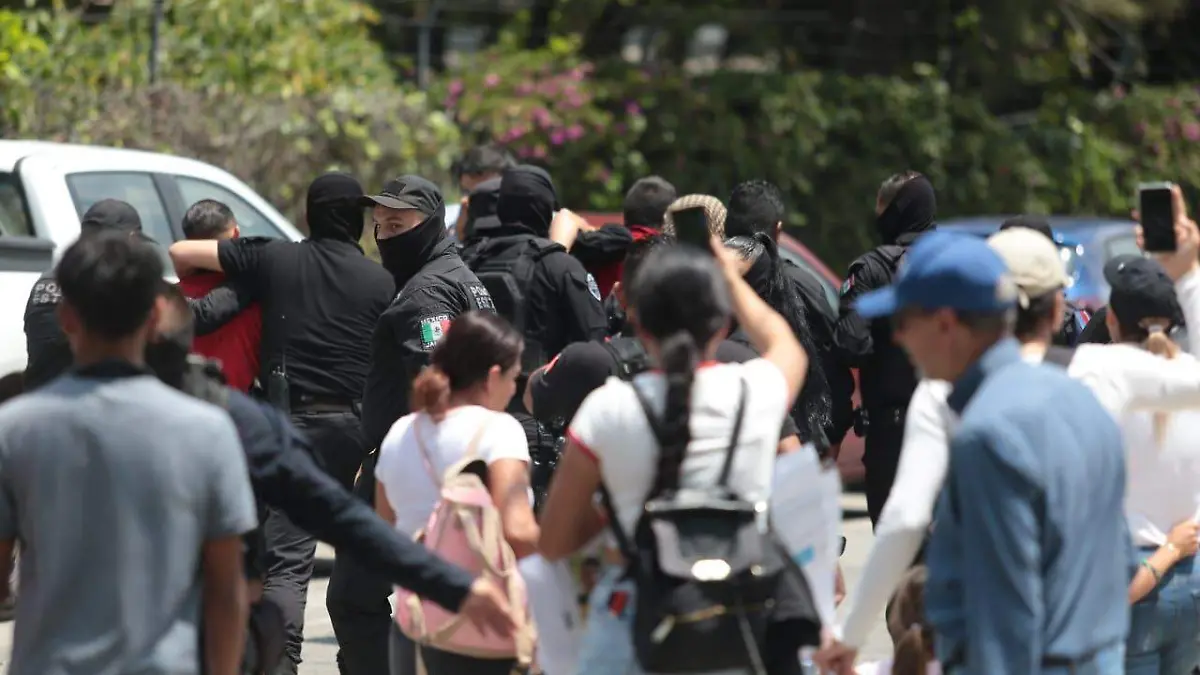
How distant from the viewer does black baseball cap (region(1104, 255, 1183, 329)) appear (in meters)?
5.16

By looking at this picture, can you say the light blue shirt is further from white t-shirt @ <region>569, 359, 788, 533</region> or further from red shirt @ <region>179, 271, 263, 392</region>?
red shirt @ <region>179, 271, 263, 392</region>

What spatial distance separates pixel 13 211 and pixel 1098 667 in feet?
21.7

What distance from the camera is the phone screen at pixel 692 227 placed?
166 inches

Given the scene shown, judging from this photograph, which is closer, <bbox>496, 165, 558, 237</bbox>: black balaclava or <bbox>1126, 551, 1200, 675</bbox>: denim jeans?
<bbox>1126, 551, 1200, 675</bbox>: denim jeans

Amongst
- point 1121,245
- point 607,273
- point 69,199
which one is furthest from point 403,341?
point 1121,245

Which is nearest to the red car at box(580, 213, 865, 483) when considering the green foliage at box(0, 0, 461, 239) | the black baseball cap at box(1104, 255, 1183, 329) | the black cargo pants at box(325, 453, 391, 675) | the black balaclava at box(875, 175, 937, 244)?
the green foliage at box(0, 0, 461, 239)

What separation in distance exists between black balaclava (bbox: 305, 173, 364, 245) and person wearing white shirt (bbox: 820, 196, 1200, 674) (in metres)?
3.33

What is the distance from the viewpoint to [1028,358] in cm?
423

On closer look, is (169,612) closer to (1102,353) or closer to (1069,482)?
(1069,482)

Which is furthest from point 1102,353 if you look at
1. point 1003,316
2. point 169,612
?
point 169,612

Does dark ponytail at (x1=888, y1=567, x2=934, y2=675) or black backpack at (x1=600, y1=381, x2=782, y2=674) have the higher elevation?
black backpack at (x1=600, y1=381, x2=782, y2=674)

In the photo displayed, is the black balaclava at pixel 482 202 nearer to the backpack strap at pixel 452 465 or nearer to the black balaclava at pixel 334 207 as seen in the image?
the black balaclava at pixel 334 207

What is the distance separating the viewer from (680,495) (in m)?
3.79

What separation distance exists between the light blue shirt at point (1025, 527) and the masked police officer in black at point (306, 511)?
996 mm
